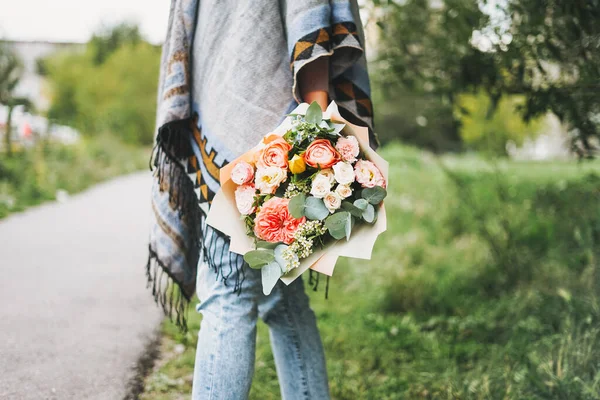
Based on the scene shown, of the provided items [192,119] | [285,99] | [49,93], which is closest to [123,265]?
[192,119]

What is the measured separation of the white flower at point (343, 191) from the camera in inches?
49.5

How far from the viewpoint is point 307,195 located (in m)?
1.30

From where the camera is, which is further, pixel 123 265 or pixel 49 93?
pixel 49 93

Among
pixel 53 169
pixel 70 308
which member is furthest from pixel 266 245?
pixel 53 169

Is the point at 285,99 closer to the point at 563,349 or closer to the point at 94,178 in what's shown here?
the point at 563,349

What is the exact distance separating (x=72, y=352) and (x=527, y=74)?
240 centimetres

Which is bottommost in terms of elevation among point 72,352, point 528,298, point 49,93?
point 72,352

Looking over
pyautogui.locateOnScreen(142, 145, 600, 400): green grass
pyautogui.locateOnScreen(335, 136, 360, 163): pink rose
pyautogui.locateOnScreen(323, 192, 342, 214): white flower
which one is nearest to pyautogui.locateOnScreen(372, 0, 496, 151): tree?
pyautogui.locateOnScreen(142, 145, 600, 400): green grass

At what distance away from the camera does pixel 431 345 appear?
2605 mm

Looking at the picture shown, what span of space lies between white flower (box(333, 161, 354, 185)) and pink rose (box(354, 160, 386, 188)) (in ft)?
0.09

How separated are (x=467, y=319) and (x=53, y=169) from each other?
6.37m

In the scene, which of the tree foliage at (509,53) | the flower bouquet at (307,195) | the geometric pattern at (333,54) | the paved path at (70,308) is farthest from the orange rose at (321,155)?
the tree foliage at (509,53)

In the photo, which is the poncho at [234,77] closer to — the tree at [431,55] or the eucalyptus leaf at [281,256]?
the eucalyptus leaf at [281,256]

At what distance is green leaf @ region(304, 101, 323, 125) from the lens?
49.3 inches
